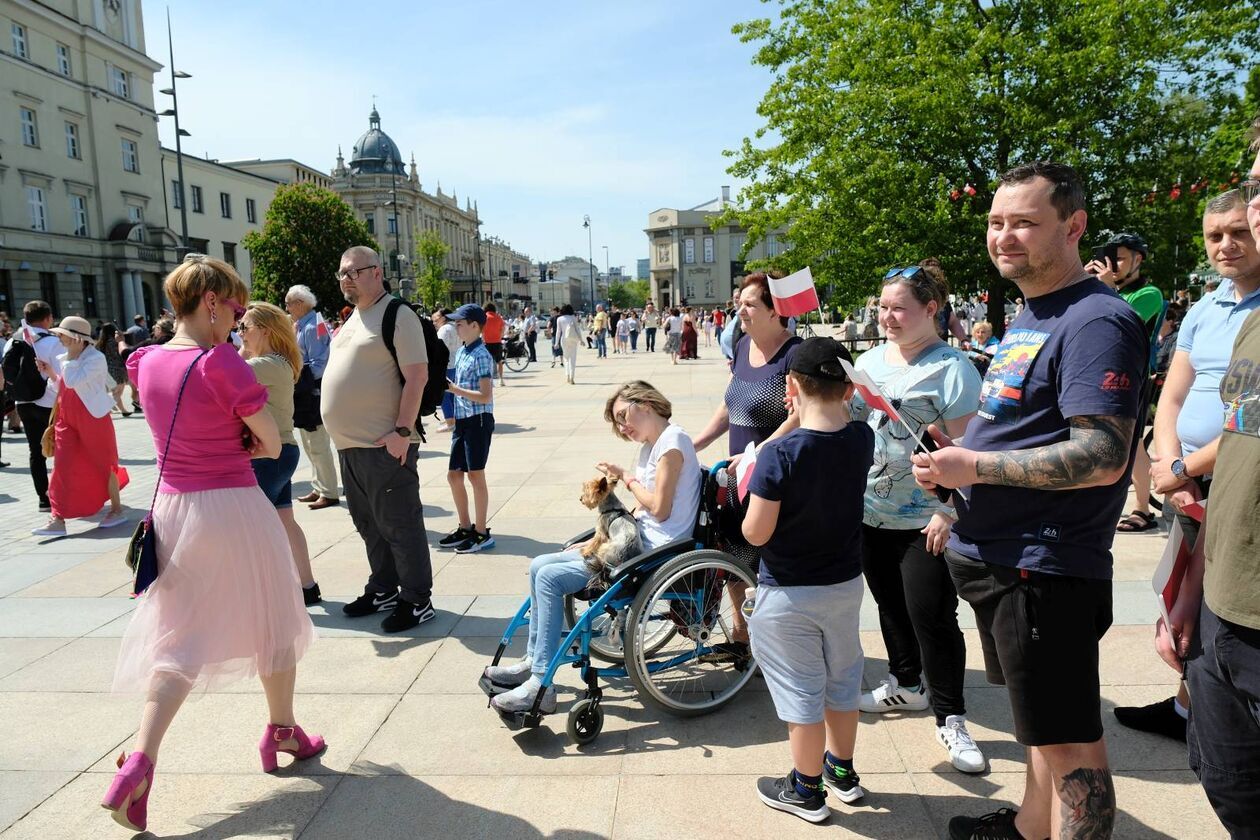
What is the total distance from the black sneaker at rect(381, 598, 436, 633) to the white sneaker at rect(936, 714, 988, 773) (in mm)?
2854

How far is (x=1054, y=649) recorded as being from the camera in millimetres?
2152

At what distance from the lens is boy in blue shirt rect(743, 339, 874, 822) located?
8.46 feet

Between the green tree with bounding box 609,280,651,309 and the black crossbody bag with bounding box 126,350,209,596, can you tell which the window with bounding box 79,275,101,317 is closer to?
the black crossbody bag with bounding box 126,350,209,596

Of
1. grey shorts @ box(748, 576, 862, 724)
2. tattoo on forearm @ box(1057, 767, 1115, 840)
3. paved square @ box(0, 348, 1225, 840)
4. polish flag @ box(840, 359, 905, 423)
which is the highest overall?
polish flag @ box(840, 359, 905, 423)

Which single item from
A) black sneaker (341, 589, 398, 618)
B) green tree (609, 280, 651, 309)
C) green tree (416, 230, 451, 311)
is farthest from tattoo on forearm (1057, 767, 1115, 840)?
green tree (609, 280, 651, 309)

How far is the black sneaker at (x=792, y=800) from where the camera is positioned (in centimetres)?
273

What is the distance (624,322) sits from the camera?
3170cm

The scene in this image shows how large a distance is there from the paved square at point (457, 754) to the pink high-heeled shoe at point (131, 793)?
0.15 m

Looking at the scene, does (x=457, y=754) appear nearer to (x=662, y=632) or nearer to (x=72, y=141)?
(x=662, y=632)

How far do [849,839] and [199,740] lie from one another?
2.69m

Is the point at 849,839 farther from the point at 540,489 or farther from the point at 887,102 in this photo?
the point at 887,102

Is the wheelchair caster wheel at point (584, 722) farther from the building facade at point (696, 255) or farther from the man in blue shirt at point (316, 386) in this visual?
the building facade at point (696, 255)

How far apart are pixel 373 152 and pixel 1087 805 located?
111 m

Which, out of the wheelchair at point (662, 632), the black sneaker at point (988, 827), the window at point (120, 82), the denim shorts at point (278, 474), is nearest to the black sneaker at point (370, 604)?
the denim shorts at point (278, 474)
